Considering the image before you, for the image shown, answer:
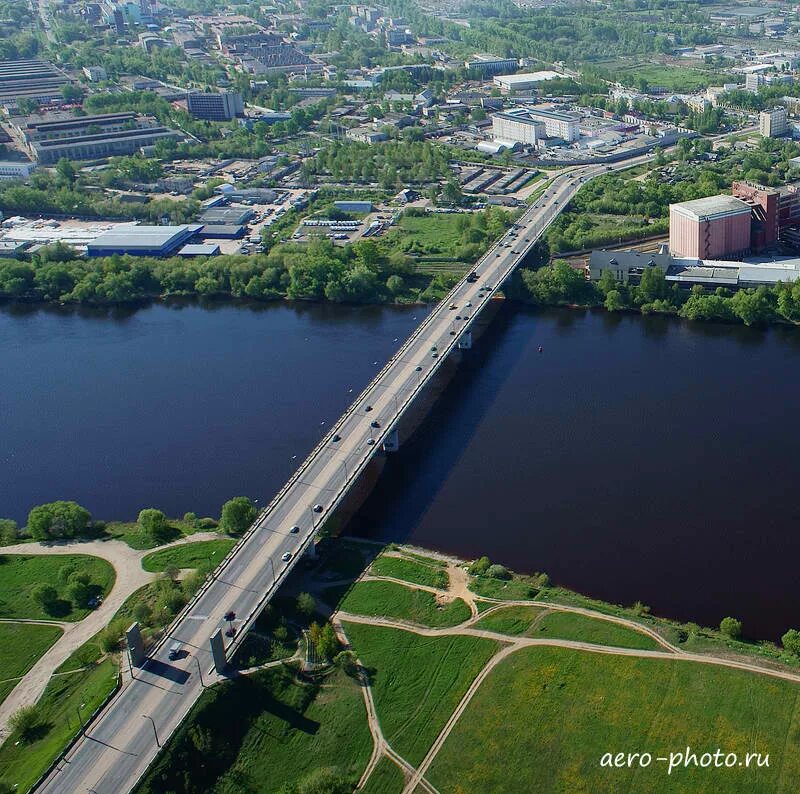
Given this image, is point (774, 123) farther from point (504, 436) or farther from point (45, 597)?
point (45, 597)

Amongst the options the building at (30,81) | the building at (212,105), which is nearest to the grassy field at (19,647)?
the building at (212,105)

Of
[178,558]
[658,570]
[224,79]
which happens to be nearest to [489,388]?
[658,570]

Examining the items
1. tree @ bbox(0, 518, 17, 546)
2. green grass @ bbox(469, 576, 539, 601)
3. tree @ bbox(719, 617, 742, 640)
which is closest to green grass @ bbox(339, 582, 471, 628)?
green grass @ bbox(469, 576, 539, 601)

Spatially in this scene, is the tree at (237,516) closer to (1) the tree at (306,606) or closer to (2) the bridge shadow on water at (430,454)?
(2) the bridge shadow on water at (430,454)

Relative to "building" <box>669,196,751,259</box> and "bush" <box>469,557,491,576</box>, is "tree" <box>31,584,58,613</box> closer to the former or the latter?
"bush" <box>469,557,491,576</box>

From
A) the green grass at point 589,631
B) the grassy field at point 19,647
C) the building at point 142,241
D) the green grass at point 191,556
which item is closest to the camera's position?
the green grass at point 589,631

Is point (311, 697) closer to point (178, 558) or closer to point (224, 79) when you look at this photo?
point (178, 558)
